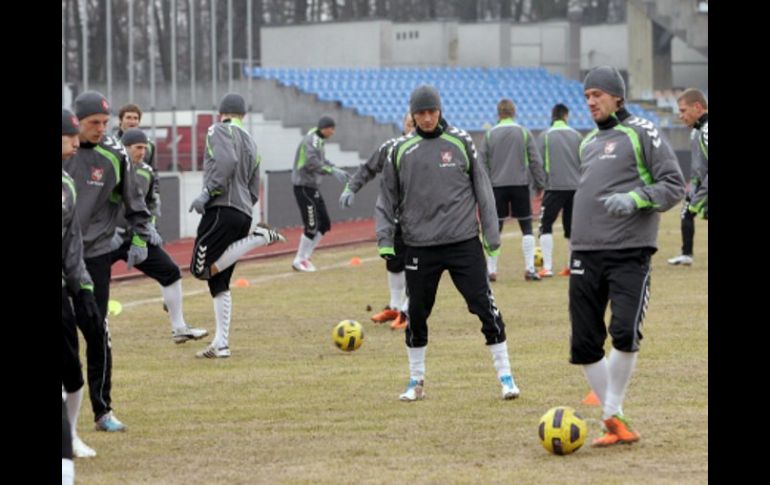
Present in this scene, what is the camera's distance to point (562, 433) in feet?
29.7

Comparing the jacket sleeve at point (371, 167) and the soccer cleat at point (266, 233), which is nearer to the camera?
the jacket sleeve at point (371, 167)

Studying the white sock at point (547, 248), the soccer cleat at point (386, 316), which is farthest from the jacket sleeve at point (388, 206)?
the white sock at point (547, 248)

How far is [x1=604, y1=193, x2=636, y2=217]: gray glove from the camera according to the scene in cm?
902

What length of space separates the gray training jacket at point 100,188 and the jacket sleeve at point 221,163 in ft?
11.1

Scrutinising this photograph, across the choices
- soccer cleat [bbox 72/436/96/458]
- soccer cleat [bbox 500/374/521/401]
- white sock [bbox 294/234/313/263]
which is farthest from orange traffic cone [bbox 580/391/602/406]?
white sock [bbox 294/234/313/263]

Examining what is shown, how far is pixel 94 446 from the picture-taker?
959 cm

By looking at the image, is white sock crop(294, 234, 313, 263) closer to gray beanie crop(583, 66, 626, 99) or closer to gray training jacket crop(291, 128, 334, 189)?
gray training jacket crop(291, 128, 334, 189)

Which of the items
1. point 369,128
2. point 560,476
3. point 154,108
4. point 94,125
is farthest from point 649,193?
point 369,128

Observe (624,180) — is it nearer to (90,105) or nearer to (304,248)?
(90,105)

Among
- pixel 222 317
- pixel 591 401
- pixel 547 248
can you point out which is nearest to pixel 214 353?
pixel 222 317

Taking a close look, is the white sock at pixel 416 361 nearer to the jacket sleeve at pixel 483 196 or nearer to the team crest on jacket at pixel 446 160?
the jacket sleeve at pixel 483 196

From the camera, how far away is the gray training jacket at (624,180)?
9266mm
